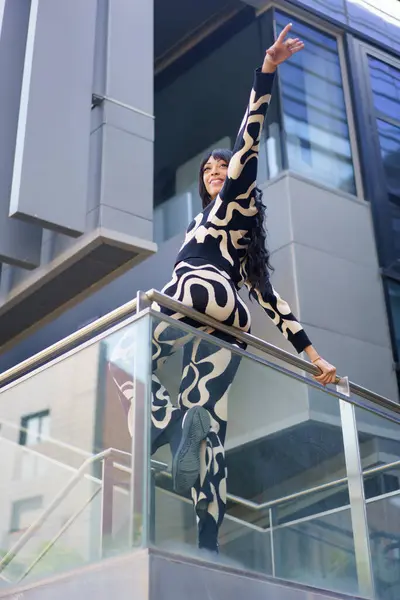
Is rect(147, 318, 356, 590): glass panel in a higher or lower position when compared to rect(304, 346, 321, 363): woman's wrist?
lower

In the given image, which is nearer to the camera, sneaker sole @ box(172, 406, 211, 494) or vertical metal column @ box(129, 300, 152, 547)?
vertical metal column @ box(129, 300, 152, 547)

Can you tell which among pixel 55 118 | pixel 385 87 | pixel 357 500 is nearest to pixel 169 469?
pixel 357 500

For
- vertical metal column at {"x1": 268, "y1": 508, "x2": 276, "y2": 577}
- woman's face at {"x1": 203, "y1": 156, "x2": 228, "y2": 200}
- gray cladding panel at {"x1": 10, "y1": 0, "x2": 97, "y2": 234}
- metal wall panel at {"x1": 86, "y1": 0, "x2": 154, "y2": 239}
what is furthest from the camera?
metal wall panel at {"x1": 86, "y1": 0, "x2": 154, "y2": 239}

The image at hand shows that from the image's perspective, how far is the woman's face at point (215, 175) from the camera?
3676 millimetres

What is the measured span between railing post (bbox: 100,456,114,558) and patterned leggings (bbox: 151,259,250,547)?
10.5 inches

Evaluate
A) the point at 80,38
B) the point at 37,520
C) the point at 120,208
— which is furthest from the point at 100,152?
the point at 37,520

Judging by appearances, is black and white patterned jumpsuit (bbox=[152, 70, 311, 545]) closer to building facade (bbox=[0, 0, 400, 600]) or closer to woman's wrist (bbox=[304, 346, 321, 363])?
building facade (bbox=[0, 0, 400, 600])

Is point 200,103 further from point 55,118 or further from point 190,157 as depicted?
point 55,118

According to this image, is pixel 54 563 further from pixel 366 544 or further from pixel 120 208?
pixel 120 208

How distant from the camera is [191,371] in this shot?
3.26 m

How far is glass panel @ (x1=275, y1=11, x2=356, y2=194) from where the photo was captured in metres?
10.6

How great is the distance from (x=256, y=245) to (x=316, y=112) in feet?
26.0

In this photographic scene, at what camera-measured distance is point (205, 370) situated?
327 centimetres

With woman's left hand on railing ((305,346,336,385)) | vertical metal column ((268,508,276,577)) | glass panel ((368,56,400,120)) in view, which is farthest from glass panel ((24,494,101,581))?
glass panel ((368,56,400,120))
